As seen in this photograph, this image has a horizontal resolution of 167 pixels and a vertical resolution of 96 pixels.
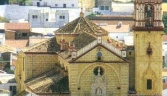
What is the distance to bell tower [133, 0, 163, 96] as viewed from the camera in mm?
99625

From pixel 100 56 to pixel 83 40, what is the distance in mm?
3404

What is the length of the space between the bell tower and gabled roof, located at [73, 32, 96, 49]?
358cm

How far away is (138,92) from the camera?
9981 centimetres

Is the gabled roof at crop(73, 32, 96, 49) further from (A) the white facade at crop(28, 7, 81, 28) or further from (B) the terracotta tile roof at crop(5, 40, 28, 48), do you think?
(A) the white facade at crop(28, 7, 81, 28)

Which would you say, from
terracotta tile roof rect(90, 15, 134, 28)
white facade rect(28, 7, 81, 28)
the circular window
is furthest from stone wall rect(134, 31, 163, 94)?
terracotta tile roof rect(90, 15, 134, 28)

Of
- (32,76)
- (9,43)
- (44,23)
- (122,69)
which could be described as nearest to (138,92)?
(122,69)

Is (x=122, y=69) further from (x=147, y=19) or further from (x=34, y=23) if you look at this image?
(x=34, y=23)

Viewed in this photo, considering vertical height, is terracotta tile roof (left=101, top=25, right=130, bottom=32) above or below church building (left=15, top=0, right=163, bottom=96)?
below

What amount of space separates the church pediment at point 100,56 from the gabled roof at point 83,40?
132 centimetres

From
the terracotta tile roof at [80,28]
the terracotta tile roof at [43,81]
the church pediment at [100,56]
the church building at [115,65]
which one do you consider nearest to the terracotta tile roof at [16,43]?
the terracotta tile roof at [80,28]

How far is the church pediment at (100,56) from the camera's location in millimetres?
98312

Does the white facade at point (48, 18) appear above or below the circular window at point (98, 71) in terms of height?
below

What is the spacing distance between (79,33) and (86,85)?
22.5 ft

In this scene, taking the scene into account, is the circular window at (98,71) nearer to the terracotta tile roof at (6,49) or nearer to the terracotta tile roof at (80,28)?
the terracotta tile roof at (80,28)
